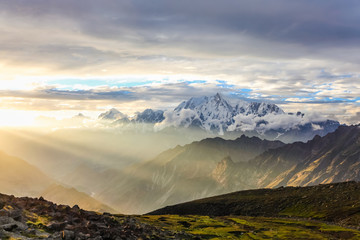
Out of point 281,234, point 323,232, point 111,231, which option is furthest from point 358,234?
point 111,231

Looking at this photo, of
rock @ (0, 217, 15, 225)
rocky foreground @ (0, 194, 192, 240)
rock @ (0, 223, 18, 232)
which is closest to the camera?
rock @ (0, 223, 18, 232)

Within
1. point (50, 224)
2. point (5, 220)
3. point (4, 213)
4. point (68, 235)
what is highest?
point (4, 213)

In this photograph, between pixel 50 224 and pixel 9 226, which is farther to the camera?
pixel 50 224

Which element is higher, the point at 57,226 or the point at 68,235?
the point at 68,235

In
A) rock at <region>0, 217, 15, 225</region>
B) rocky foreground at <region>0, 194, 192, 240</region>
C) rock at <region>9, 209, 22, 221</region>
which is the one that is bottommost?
rocky foreground at <region>0, 194, 192, 240</region>

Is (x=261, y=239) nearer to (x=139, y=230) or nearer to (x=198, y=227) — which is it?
(x=198, y=227)

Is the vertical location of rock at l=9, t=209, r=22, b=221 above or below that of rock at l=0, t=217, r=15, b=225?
below

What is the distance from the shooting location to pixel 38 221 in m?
67.8

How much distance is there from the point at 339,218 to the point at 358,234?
6410cm

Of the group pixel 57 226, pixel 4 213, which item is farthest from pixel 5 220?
pixel 57 226

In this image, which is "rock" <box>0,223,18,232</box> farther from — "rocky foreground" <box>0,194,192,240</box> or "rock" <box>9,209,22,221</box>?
"rock" <box>9,209,22,221</box>

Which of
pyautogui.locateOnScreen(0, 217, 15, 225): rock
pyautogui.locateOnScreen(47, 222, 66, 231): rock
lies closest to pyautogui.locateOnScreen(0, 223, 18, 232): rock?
pyautogui.locateOnScreen(0, 217, 15, 225): rock

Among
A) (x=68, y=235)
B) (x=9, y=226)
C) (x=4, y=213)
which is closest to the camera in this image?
(x=9, y=226)

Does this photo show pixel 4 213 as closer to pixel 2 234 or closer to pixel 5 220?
pixel 5 220
